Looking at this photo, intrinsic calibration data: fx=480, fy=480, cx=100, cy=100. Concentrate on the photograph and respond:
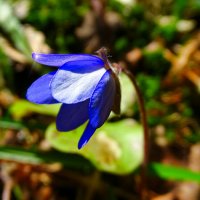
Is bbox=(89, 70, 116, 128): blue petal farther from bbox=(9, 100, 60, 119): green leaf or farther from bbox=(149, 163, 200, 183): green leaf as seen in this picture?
bbox=(9, 100, 60, 119): green leaf

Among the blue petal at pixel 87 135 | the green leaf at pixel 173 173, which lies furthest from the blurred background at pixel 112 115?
the blue petal at pixel 87 135

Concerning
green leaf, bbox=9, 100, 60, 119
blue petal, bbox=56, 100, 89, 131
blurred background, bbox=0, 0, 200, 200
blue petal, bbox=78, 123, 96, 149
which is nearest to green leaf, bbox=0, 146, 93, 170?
blurred background, bbox=0, 0, 200, 200

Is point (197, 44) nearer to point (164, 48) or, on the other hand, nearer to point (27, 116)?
point (164, 48)

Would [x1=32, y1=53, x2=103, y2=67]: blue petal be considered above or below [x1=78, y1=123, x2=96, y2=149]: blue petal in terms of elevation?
above

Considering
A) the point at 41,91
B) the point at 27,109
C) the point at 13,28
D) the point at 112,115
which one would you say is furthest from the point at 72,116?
the point at 13,28

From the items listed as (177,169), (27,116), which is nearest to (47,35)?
(27,116)

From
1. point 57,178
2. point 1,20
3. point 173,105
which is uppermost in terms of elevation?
point 1,20

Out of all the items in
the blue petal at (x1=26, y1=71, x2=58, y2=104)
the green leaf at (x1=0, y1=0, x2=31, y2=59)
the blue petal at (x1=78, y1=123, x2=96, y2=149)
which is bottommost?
the green leaf at (x1=0, y1=0, x2=31, y2=59)
